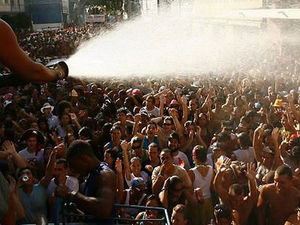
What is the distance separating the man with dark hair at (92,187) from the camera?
342 cm

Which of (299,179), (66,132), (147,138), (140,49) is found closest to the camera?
(299,179)

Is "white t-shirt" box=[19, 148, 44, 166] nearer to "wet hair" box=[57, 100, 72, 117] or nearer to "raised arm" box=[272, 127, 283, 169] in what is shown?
"wet hair" box=[57, 100, 72, 117]

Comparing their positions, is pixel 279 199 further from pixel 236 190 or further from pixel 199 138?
pixel 199 138

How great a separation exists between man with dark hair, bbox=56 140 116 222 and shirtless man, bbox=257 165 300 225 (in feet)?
7.04

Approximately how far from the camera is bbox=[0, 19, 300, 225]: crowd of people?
3729mm

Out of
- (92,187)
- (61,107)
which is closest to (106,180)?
(92,187)

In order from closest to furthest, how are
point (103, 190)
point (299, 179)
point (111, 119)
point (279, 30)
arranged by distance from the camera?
point (103, 190) → point (299, 179) → point (111, 119) → point (279, 30)

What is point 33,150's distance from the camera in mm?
7105

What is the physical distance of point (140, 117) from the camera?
29.1ft

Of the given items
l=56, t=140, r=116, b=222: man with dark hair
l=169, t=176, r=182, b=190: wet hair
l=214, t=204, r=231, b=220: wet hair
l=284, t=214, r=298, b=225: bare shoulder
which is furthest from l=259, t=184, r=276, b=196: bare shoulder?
l=56, t=140, r=116, b=222: man with dark hair

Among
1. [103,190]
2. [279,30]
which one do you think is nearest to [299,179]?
[103,190]

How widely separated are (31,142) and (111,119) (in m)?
2.73

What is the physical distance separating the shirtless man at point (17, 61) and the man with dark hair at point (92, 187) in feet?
2.47

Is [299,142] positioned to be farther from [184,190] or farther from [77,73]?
[77,73]
